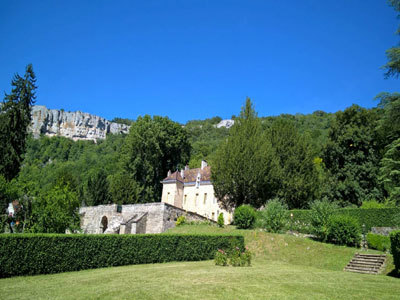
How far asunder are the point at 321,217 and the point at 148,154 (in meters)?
27.0

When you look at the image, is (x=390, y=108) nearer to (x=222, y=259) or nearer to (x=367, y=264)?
(x=367, y=264)

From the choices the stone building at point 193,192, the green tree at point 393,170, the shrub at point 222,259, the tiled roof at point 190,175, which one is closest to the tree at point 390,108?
the green tree at point 393,170

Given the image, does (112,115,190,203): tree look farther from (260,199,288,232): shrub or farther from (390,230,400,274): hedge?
(390,230,400,274): hedge

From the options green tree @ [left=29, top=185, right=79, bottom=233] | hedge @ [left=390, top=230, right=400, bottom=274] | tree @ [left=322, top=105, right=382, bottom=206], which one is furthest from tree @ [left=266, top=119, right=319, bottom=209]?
green tree @ [left=29, top=185, right=79, bottom=233]

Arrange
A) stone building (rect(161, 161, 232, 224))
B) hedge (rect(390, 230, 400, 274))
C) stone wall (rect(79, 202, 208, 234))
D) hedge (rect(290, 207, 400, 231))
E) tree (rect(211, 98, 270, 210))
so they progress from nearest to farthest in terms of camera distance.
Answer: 1. hedge (rect(390, 230, 400, 274))
2. hedge (rect(290, 207, 400, 231))
3. tree (rect(211, 98, 270, 210))
4. stone wall (rect(79, 202, 208, 234))
5. stone building (rect(161, 161, 232, 224))

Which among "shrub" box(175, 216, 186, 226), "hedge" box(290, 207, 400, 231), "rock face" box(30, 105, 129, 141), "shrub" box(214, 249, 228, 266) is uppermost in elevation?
"rock face" box(30, 105, 129, 141)

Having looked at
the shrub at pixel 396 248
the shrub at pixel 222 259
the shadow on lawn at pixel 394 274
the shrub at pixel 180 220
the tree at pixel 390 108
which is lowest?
the shrub at pixel 222 259

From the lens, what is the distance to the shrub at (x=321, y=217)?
1906cm

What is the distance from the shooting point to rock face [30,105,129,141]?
438 feet

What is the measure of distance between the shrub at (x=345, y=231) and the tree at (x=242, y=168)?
24.8ft

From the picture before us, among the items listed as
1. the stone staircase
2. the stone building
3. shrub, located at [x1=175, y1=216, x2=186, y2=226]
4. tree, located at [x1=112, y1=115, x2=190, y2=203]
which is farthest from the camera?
tree, located at [x1=112, y1=115, x2=190, y2=203]

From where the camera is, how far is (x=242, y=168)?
24.8m

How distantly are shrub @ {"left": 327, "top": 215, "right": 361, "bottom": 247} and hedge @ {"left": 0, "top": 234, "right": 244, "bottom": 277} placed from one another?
571cm

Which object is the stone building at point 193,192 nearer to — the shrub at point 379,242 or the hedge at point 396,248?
the shrub at point 379,242
